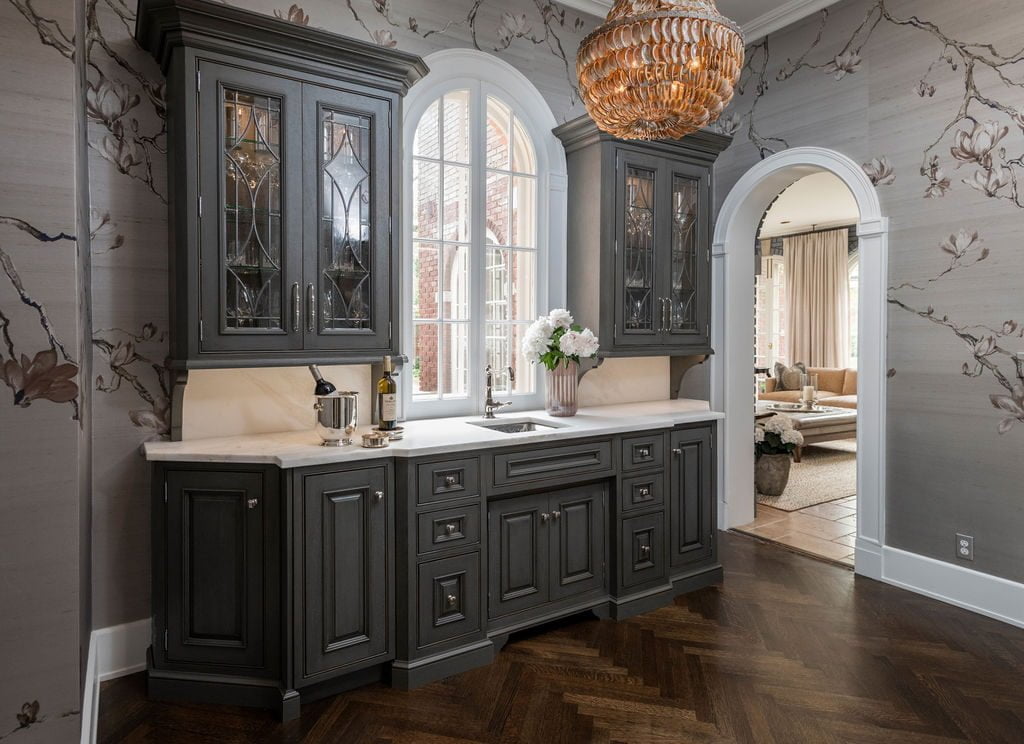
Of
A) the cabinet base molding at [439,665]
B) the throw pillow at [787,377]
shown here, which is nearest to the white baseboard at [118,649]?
the cabinet base molding at [439,665]

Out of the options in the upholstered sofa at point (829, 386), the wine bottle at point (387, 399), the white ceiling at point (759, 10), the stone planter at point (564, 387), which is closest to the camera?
the wine bottle at point (387, 399)

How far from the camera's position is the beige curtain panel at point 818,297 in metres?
9.84

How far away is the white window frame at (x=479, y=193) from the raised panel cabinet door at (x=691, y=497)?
827 mm

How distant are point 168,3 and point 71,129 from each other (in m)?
0.72

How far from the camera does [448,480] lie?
258cm

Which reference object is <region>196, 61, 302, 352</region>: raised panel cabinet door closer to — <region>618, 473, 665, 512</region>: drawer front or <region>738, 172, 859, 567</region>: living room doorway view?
<region>618, 473, 665, 512</region>: drawer front

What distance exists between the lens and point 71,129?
178 cm

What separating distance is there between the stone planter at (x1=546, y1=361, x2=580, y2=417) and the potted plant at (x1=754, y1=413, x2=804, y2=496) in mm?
2468

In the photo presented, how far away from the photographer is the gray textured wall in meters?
3.03

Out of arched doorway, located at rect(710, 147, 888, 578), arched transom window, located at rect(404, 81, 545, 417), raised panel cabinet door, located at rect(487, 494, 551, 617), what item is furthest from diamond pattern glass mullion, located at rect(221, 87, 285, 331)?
arched doorway, located at rect(710, 147, 888, 578)

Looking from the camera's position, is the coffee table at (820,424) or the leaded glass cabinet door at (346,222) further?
the coffee table at (820,424)

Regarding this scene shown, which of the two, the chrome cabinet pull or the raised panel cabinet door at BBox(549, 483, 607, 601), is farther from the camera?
the raised panel cabinet door at BBox(549, 483, 607, 601)

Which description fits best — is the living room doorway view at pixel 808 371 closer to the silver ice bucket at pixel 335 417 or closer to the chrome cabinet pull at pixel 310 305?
the silver ice bucket at pixel 335 417

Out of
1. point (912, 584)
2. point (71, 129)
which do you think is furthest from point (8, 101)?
point (912, 584)
